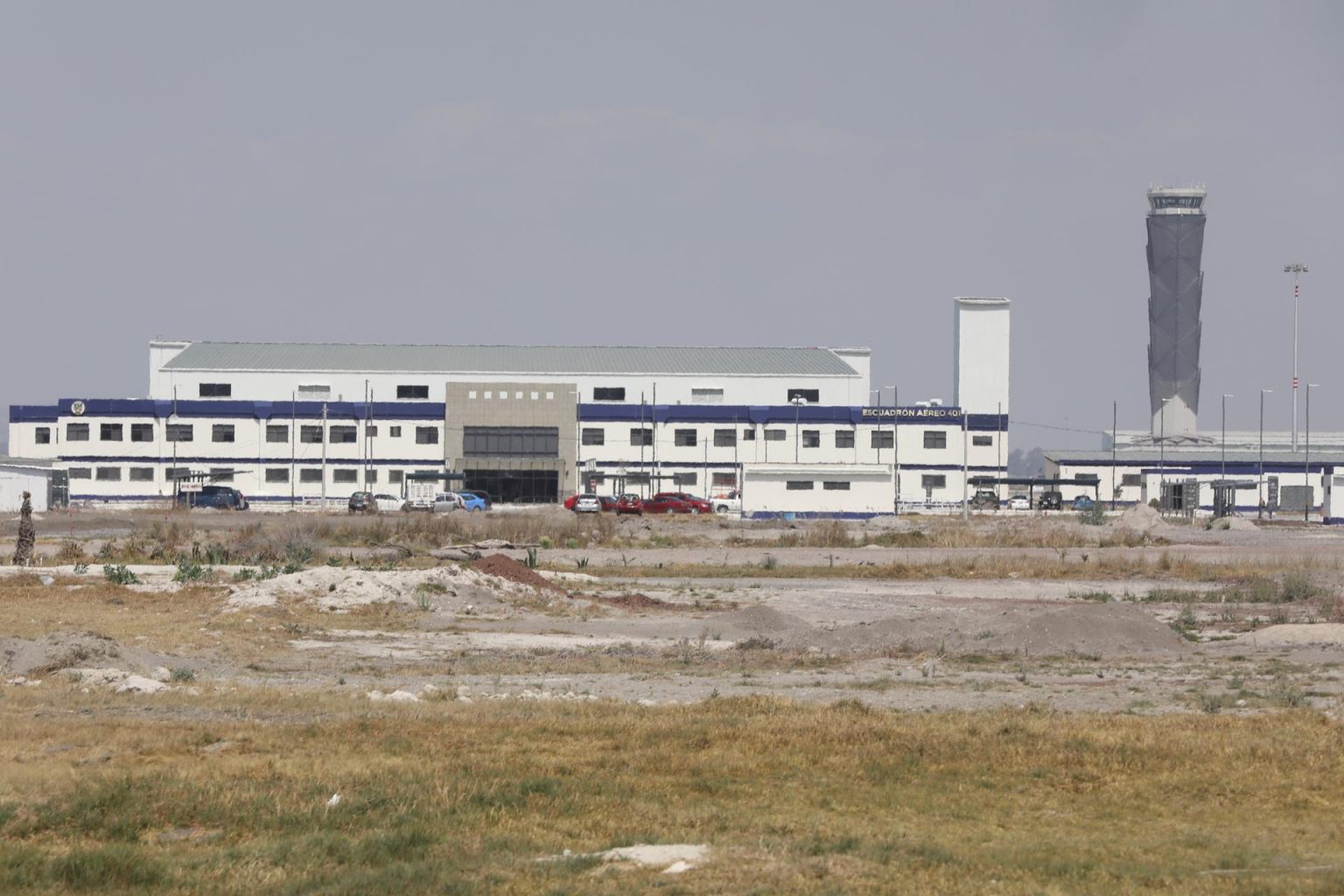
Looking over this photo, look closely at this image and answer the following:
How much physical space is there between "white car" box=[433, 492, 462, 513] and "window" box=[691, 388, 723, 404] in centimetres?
2599

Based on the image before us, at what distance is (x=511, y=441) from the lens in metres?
115

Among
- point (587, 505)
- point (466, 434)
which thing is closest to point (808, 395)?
point (466, 434)

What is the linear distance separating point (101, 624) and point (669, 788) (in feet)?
63.9

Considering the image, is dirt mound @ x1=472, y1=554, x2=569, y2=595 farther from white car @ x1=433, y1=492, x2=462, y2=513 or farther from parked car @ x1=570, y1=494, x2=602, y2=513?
white car @ x1=433, y1=492, x2=462, y2=513

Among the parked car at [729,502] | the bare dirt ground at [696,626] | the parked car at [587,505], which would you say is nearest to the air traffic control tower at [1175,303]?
the parked car at [729,502]

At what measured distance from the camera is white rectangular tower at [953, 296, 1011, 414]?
13025 cm

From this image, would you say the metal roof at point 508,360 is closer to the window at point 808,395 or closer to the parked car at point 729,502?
the window at point 808,395

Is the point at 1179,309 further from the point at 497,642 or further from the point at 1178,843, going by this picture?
the point at 1178,843

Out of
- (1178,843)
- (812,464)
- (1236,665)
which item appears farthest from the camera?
(812,464)

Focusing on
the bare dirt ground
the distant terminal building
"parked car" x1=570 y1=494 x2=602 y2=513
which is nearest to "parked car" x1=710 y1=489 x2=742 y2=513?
the distant terminal building

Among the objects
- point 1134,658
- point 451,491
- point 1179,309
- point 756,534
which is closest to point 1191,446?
point 1179,309

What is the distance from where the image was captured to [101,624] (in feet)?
104

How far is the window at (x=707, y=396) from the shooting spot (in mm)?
123062

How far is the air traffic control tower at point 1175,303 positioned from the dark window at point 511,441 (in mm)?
96246
